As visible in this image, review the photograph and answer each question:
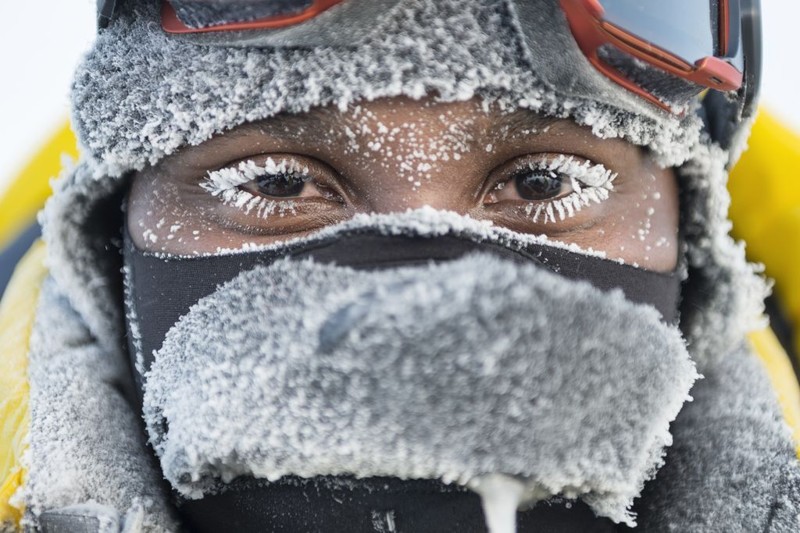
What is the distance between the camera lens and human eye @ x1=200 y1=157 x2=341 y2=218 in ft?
4.11

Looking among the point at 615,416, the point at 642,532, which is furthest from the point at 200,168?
the point at 642,532

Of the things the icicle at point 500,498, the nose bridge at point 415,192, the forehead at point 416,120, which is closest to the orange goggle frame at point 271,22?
the forehead at point 416,120

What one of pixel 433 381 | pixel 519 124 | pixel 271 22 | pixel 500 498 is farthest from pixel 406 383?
pixel 271 22

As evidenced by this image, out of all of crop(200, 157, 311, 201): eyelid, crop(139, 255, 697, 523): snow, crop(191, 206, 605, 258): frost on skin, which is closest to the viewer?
crop(139, 255, 697, 523): snow

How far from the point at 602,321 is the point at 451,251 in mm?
199

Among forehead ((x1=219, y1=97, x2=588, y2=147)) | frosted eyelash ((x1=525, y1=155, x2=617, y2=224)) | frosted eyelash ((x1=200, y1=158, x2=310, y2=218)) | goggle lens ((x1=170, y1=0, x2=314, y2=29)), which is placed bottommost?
frosted eyelash ((x1=200, y1=158, x2=310, y2=218))

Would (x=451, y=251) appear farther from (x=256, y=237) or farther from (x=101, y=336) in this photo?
(x=101, y=336)

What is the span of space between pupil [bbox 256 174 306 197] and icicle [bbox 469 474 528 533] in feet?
1.56

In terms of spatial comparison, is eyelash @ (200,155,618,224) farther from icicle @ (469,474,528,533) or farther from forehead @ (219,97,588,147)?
icicle @ (469,474,528,533)

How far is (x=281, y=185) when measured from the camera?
127 centimetres

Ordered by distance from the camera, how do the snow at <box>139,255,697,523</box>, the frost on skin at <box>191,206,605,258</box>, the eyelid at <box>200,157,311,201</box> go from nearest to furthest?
the snow at <box>139,255,697,523</box> < the frost on skin at <box>191,206,605,258</box> < the eyelid at <box>200,157,311,201</box>

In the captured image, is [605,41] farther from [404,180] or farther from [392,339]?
[392,339]

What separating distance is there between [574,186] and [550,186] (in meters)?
0.04

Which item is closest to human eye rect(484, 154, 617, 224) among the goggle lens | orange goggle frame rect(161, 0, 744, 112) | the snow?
orange goggle frame rect(161, 0, 744, 112)
